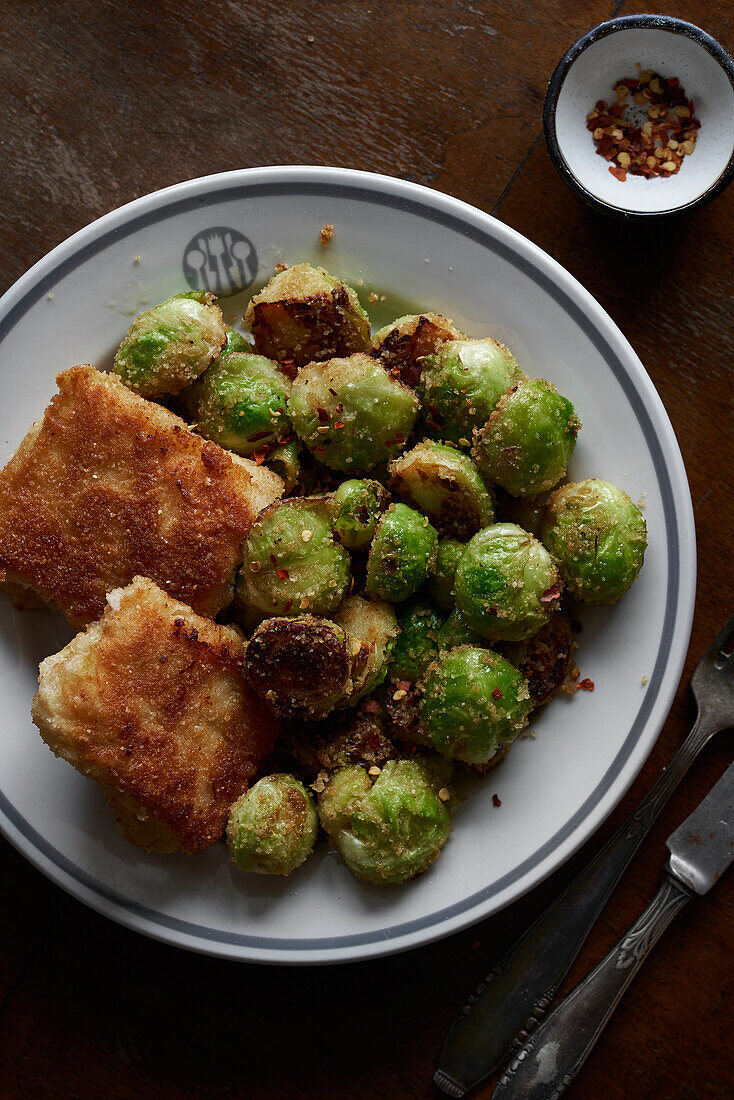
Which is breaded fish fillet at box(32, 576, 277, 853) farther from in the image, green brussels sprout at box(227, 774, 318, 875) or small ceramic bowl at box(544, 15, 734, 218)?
small ceramic bowl at box(544, 15, 734, 218)

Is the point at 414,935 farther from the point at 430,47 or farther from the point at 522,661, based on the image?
the point at 430,47

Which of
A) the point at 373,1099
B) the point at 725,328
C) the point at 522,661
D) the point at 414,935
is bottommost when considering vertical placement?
the point at 373,1099

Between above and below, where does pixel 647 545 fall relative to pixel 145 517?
above

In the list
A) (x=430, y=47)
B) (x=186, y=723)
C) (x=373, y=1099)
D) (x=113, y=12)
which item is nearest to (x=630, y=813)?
(x=373, y=1099)

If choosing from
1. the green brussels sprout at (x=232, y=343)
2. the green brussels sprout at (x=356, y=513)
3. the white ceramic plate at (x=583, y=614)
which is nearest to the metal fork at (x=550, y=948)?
the white ceramic plate at (x=583, y=614)

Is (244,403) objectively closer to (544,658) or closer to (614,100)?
(544,658)

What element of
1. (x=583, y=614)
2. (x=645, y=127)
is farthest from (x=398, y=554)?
(x=645, y=127)
